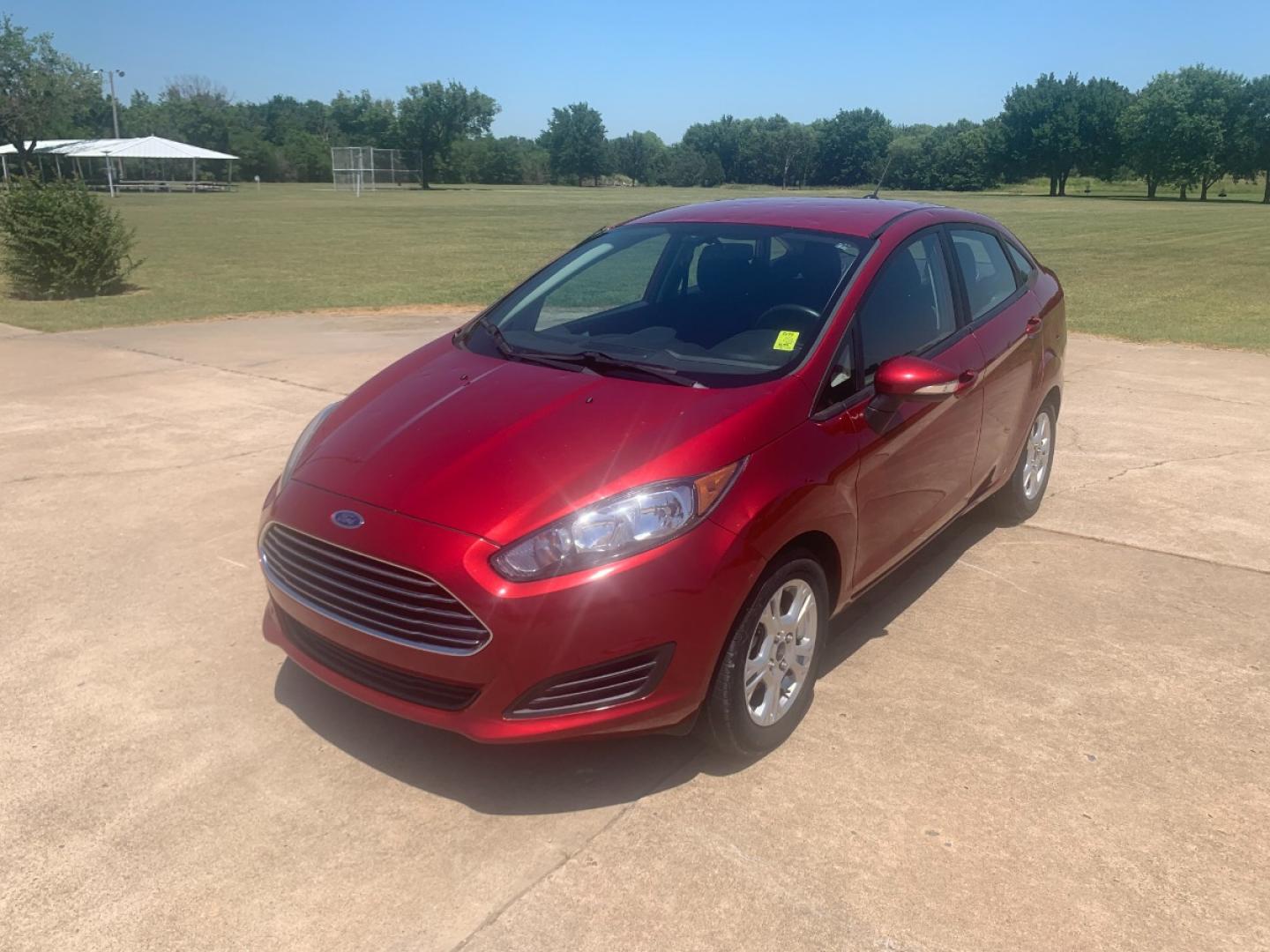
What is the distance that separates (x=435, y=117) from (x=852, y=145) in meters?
39.8

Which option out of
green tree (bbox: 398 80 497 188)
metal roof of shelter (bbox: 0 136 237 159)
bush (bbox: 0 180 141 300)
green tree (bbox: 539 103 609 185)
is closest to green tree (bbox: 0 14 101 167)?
metal roof of shelter (bbox: 0 136 237 159)

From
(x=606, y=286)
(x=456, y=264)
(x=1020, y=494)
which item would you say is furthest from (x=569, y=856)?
(x=456, y=264)

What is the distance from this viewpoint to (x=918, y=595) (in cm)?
477

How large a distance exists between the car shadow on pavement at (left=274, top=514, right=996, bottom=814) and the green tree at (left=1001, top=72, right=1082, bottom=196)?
4218 inches

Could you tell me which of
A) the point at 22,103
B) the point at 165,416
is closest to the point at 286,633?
the point at 165,416

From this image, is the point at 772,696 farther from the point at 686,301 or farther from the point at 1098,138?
the point at 1098,138

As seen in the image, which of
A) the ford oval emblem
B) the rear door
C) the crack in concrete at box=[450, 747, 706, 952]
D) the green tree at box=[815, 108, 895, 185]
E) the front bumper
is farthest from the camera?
the green tree at box=[815, 108, 895, 185]

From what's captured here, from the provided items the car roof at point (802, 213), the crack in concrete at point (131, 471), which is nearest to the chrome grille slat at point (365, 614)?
the car roof at point (802, 213)

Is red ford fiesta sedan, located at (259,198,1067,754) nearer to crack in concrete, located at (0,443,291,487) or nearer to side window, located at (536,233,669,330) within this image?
side window, located at (536,233,669,330)

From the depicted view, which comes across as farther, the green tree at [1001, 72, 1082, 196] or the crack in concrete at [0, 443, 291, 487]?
the green tree at [1001, 72, 1082, 196]

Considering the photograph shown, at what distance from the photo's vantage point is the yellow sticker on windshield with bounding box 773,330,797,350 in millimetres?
3748

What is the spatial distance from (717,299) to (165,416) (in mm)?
5146

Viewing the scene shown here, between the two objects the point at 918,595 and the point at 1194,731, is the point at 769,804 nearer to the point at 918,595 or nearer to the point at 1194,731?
the point at 1194,731

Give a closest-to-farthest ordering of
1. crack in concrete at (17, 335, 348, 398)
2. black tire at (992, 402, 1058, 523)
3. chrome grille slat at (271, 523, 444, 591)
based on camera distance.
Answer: chrome grille slat at (271, 523, 444, 591) < black tire at (992, 402, 1058, 523) < crack in concrete at (17, 335, 348, 398)
